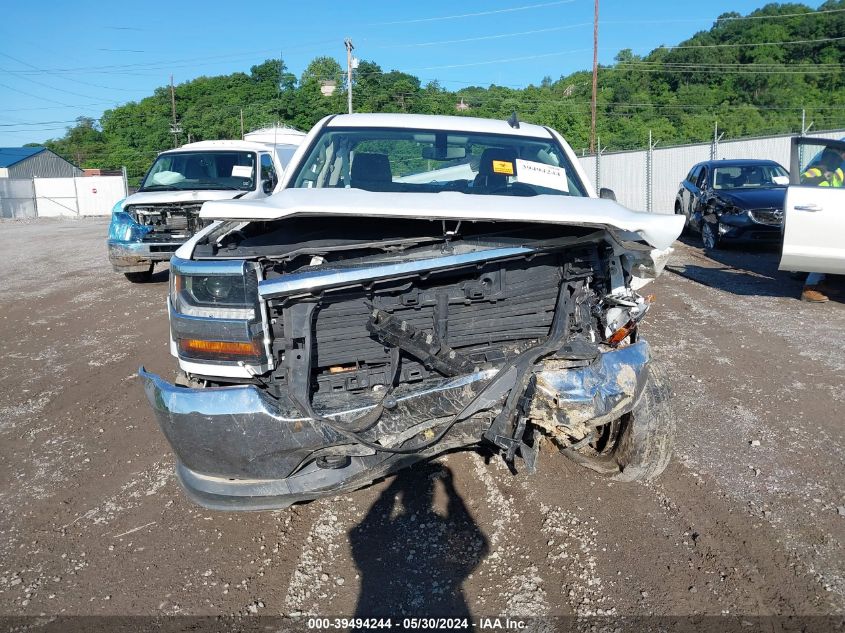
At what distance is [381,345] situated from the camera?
3186mm

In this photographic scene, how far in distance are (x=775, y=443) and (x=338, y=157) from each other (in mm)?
3265

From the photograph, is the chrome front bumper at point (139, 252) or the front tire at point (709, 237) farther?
the front tire at point (709, 237)

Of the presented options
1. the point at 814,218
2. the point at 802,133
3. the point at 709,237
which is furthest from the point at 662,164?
the point at 814,218

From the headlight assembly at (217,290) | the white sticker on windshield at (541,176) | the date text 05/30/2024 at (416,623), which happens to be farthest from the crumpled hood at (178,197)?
the date text 05/30/2024 at (416,623)

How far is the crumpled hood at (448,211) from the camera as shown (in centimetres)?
290

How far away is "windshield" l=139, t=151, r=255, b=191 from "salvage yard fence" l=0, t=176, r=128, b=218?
2562cm

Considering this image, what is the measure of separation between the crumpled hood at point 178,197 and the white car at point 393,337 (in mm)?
6268

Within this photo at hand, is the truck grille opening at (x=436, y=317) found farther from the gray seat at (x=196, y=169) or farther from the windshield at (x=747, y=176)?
the windshield at (x=747, y=176)

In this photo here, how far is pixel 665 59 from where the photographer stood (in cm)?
4772

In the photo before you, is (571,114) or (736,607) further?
(571,114)

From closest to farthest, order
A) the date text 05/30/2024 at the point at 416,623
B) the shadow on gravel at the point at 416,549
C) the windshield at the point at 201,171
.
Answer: the date text 05/30/2024 at the point at 416,623 → the shadow on gravel at the point at 416,549 → the windshield at the point at 201,171

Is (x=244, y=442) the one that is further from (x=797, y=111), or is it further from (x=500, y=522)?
(x=797, y=111)

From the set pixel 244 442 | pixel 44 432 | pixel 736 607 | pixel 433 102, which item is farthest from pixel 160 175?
pixel 433 102

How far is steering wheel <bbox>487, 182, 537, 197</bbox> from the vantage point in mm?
4195
